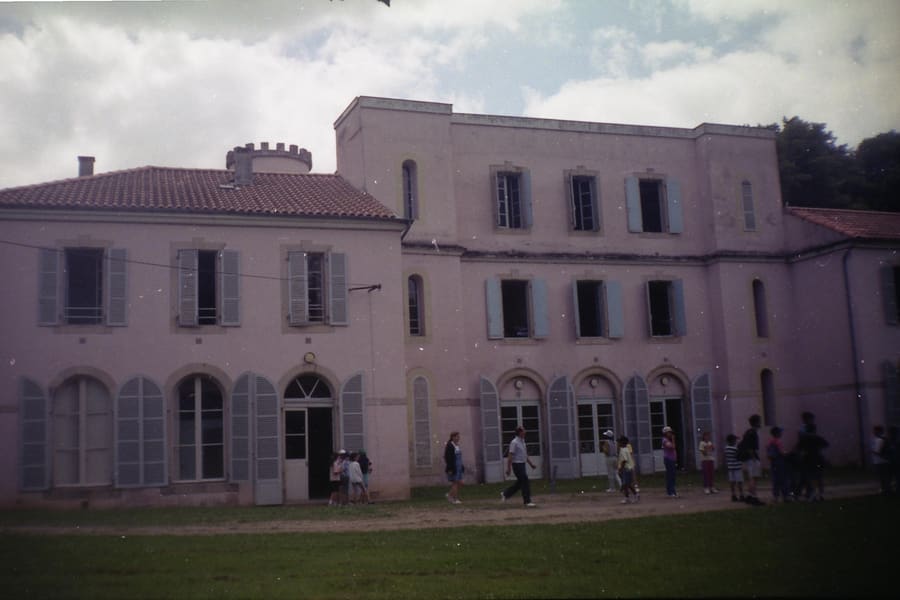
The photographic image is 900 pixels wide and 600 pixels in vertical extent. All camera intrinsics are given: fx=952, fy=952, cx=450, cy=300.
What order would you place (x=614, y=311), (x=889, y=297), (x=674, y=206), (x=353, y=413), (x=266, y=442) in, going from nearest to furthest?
(x=266, y=442), (x=353, y=413), (x=889, y=297), (x=614, y=311), (x=674, y=206)

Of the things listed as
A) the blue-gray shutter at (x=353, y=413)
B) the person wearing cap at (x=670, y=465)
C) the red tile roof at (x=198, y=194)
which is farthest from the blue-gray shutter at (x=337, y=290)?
the person wearing cap at (x=670, y=465)

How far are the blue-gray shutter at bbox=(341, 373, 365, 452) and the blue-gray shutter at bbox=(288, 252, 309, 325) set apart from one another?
200 cm

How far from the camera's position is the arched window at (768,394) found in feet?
105

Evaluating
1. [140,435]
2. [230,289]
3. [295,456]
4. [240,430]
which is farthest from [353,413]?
[140,435]

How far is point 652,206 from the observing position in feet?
109

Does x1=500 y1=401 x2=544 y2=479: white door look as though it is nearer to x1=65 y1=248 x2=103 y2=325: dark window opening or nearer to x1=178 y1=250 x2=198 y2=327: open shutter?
x1=178 y1=250 x2=198 y2=327: open shutter

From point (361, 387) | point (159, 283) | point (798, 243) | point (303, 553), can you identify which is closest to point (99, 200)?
point (159, 283)

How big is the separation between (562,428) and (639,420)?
8.97ft

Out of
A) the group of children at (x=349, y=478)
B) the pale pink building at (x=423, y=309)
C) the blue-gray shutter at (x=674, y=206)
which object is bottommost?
the group of children at (x=349, y=478)

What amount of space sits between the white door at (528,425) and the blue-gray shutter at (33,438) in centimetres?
1351

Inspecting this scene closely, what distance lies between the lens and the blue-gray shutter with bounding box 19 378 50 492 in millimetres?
21391

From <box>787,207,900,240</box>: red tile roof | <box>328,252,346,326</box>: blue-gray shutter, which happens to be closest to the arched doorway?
<box>328,252,346,326</box>: blue-gray shutter

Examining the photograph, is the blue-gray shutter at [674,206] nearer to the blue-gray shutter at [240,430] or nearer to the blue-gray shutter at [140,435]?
the blue-gray shutter at [240,430]

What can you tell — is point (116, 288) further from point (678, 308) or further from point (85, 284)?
point (678, 308)
